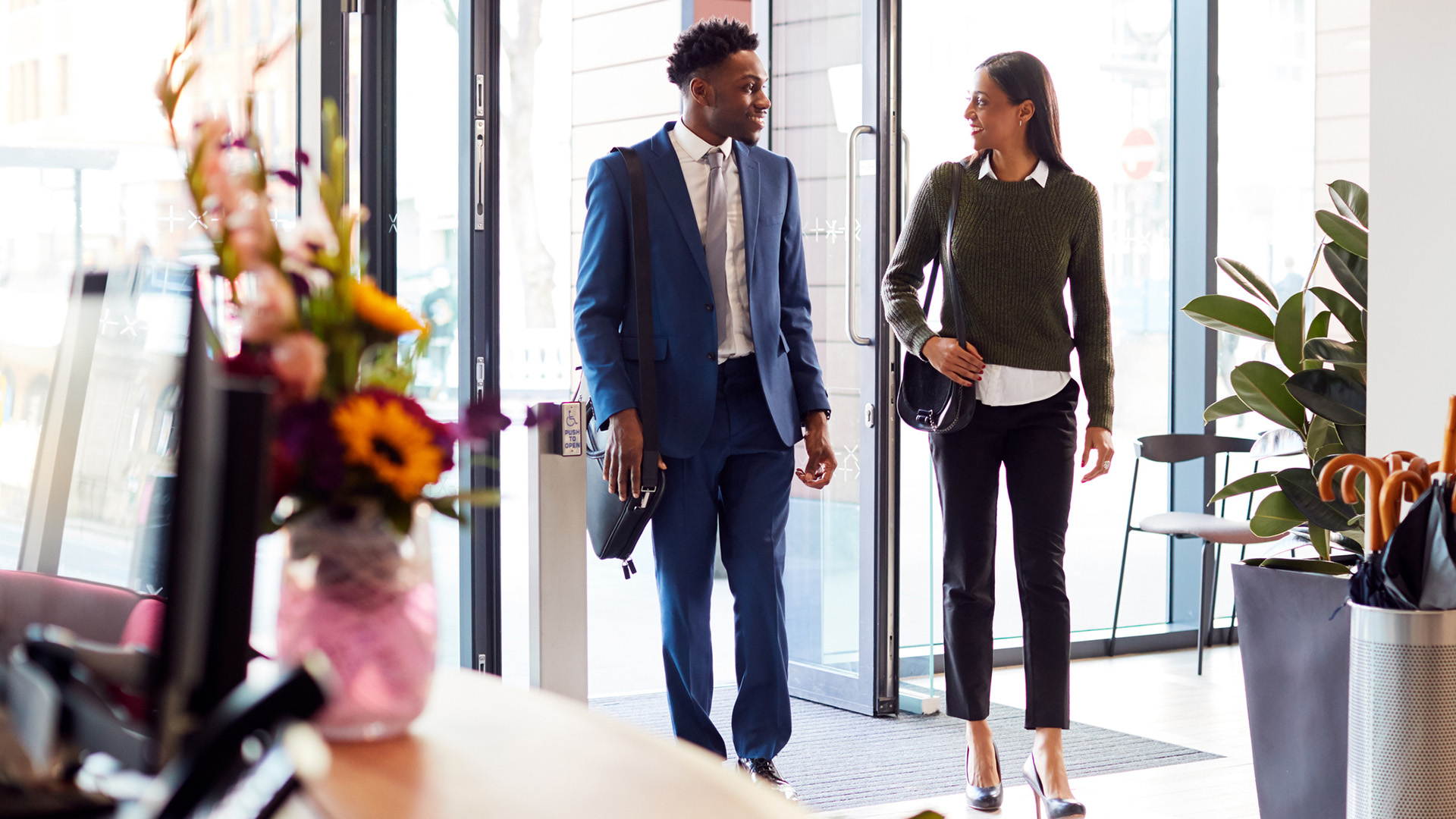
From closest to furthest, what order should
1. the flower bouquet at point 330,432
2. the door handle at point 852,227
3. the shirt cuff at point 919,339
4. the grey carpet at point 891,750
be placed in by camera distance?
the flower bouquet at point 330,432, the shirt cuff at point 919,339, the grey carpet at point 891,750, the door handle at point 852,227

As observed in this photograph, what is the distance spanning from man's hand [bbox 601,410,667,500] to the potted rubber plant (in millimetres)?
1169

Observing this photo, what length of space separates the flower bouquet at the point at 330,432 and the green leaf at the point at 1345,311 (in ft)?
Result: 7.25

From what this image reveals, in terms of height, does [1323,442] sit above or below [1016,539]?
above

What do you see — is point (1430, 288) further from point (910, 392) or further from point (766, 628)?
point (766, 628)

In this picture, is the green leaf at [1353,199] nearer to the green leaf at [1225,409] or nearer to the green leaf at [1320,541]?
the green leaf at [1225,409]

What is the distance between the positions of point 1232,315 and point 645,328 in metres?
1.23

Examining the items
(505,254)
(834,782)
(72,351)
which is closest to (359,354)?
(72,351)

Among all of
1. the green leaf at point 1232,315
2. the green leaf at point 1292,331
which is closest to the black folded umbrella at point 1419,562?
the green leaf at point 1292,331

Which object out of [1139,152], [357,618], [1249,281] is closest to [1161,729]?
[1249,281]

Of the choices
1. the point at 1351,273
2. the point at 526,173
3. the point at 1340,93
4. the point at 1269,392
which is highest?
the point at 1340,93

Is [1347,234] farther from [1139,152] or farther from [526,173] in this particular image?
[526,173]

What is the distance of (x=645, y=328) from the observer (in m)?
2.62

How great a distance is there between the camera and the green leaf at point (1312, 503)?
244 cm

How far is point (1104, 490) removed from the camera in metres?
5.03
